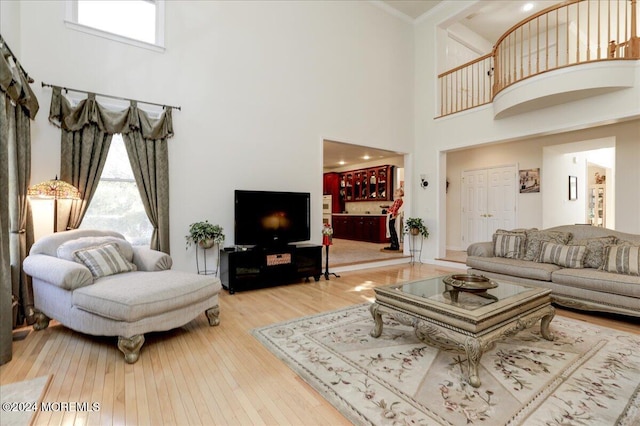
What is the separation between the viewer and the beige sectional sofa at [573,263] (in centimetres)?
302

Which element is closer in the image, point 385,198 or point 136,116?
point 136,116

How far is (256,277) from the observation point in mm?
4207

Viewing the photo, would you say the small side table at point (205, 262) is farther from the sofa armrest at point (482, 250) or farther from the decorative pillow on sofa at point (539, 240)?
the decorative pillow on sofa at point (539, 240)

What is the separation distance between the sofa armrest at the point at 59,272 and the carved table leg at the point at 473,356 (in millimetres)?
2897

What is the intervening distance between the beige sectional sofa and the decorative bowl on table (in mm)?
1513

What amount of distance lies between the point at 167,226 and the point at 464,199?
6.85 m

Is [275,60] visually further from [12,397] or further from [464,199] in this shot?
[464,199]

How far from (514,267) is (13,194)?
5336mm

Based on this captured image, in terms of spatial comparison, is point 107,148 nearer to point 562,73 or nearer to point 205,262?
point 205,262

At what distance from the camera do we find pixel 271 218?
449 centimetres

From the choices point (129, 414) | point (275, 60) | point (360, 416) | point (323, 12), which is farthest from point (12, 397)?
point (323, 12)

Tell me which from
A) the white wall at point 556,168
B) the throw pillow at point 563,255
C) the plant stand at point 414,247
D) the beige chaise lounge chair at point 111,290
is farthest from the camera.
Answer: the plant stand at point 414,247

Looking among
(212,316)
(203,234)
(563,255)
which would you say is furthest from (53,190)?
(563,255)

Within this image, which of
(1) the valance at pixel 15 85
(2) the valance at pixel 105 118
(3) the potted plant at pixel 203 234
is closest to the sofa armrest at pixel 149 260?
(3) the potted plant at pixel 203 234
